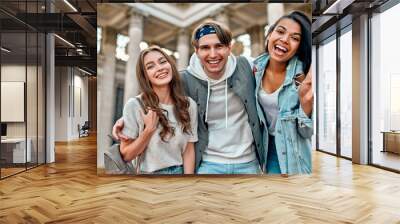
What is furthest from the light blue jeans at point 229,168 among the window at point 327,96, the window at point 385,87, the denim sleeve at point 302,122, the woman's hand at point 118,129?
the window at point 327,96

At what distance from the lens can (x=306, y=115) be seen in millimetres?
6129

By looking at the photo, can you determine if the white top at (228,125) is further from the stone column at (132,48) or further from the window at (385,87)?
the window at (385,87)

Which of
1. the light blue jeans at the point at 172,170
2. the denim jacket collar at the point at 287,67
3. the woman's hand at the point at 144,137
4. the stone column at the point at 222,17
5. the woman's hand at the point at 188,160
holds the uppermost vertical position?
the stone column at the point at 222,17

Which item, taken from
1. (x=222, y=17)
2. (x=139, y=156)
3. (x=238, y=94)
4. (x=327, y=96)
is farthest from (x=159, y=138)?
(x=327, y=96)

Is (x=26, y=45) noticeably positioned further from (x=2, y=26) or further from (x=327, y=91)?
(x=327, y=91)

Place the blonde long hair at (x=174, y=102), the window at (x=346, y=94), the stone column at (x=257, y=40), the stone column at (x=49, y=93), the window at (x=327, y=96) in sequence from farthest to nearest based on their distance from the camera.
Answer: the window at (x=327, y=96), the window at (x=346, y=94), the stone column at (x=49, y=93), the stone column at (x=257, y=40), the blonde long hair at (x=174, y=102)

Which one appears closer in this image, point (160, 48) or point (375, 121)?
point (160, 48)

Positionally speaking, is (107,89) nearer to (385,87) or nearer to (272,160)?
(272,160)

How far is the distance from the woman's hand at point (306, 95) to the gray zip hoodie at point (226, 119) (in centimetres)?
90

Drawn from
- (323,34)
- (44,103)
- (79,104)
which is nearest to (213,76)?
(44,103)

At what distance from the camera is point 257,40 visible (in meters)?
6.17

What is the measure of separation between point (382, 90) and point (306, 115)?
2403 mm

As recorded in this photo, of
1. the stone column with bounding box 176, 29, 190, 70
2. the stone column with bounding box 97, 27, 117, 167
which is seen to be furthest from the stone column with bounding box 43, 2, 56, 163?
the stone column with bounding box 176, 29, 190, 70

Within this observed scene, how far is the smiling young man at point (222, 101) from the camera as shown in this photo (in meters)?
6.07
